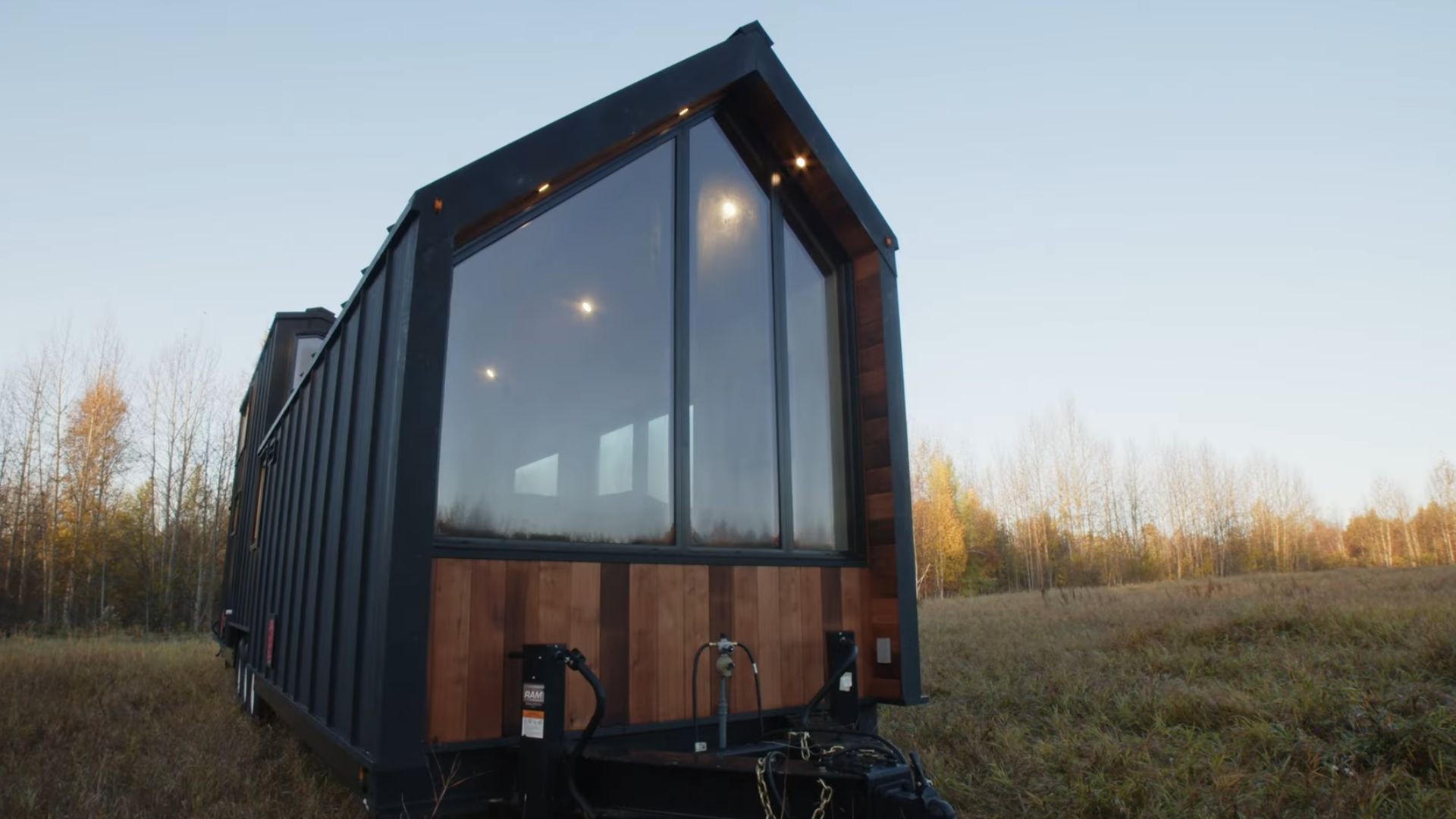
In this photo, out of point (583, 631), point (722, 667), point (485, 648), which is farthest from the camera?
point (722, 667)

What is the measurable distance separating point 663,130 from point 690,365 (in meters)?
→ 1.14

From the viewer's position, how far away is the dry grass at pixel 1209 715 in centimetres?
383

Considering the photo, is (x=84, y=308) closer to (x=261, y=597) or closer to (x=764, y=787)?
(x=261, y=597)

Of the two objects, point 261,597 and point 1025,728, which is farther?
point 261,597

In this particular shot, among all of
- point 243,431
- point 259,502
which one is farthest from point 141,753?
point 243,431

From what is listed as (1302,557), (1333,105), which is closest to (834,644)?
(1333,105)

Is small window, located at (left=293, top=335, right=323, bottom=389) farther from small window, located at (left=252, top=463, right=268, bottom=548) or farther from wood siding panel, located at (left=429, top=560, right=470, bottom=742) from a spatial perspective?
wood siding panel, located at (left=429, top=560, right=470, bottom=742)

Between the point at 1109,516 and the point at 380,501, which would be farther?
the point at 1109,516

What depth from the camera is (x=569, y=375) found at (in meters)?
3.39

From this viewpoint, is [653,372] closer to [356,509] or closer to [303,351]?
[356,509]

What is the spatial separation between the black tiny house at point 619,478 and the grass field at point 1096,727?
68 centimetres

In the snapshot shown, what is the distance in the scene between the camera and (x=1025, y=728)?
5.39m

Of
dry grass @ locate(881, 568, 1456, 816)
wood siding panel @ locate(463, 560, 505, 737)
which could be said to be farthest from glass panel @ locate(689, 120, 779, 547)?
dry grass @ locate(881, 568, 1456, 816)

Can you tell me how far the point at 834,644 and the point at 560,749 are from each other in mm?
1627
